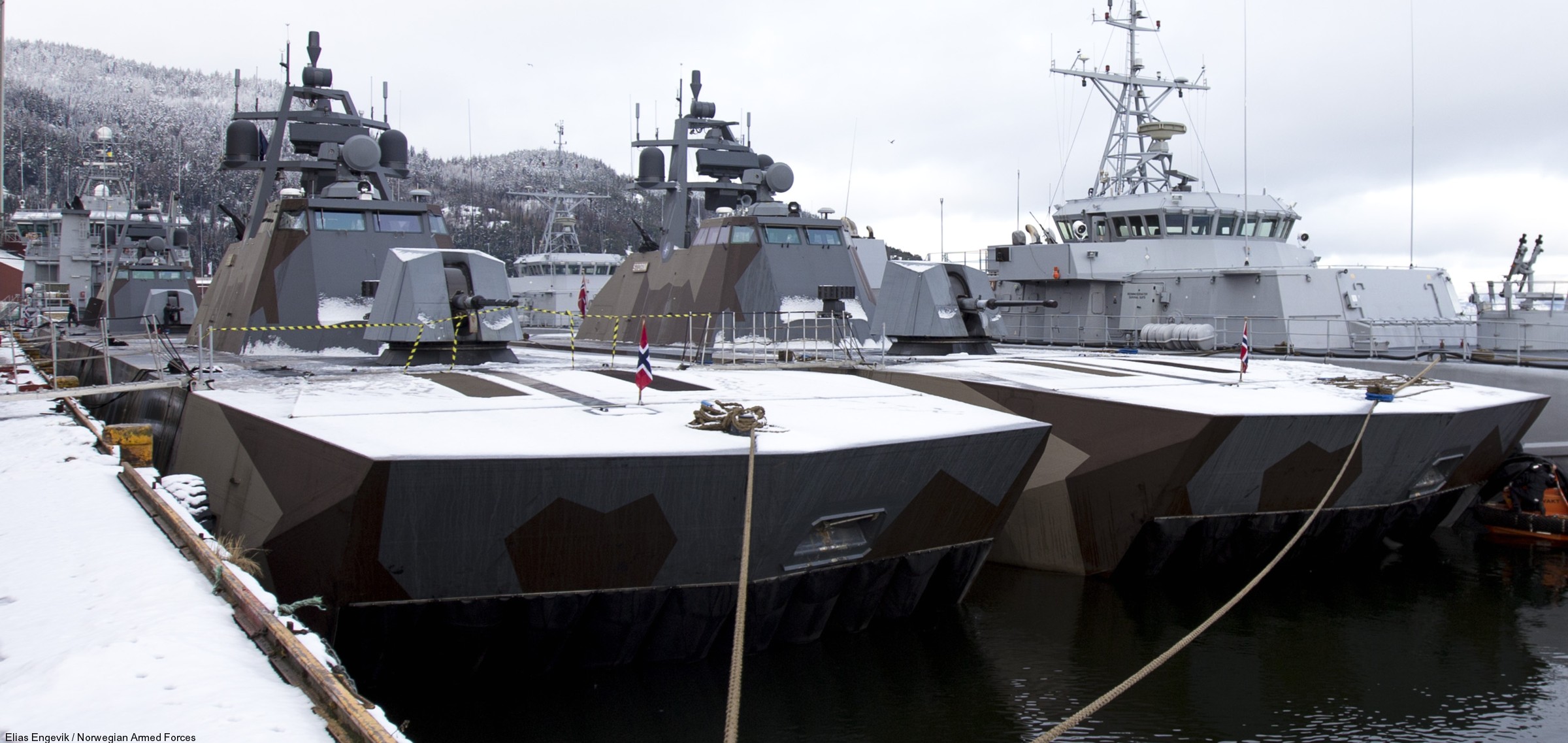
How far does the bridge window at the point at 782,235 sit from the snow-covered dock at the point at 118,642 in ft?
38.5

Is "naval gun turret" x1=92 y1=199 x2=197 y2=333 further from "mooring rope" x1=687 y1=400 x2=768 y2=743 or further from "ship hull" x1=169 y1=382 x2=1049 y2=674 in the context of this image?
"mooring rope" x1=687 y1=400 x2=768 y2=743

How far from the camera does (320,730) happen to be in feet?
13.4

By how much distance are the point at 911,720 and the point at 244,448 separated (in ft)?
17.7

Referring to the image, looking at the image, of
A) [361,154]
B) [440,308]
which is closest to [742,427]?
[440,308]

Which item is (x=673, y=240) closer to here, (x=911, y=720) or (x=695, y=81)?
(x=695, y=81)

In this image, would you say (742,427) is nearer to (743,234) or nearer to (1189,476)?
(1189,476)

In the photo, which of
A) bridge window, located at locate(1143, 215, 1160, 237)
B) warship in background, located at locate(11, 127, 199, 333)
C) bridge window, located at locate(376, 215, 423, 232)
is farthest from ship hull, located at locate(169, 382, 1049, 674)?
warship in background, located at locate(11, 127, 199, 333)

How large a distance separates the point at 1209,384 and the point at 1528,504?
528 cm

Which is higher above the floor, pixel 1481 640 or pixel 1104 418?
pixel 1104 418

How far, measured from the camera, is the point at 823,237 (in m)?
19.0

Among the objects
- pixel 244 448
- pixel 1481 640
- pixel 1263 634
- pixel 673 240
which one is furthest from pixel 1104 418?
pixel 673 240

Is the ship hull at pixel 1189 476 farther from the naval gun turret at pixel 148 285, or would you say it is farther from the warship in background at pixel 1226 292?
the naval gun turret at pixel 148 285

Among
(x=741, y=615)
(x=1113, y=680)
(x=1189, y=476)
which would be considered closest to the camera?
(x=741, y=615)

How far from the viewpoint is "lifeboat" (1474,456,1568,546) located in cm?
1451
